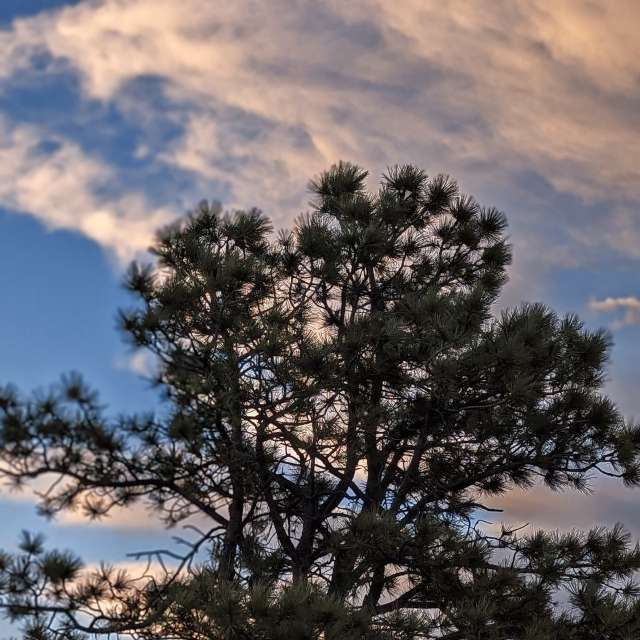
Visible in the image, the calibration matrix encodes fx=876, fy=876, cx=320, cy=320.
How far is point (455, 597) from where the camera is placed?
5.46m

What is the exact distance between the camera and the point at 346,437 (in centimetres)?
570

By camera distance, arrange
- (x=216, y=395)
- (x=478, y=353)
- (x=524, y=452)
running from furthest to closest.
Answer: (x=524, y=452), (x=478, y=353), (x=216, y=395)

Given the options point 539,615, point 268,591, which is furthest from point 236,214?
point 539,615

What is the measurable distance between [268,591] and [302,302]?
2.33 m

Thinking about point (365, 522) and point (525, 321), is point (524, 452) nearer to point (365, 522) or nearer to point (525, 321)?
point (525, 321)

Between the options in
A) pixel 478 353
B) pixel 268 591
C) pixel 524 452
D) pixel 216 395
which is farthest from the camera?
pixel 524 452

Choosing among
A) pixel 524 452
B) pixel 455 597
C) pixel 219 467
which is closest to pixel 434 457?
pixel 524 452

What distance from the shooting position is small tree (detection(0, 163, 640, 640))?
4344 millimetres

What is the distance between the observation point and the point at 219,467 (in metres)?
4.84

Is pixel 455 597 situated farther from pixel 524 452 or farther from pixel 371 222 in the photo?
pixel 371 222

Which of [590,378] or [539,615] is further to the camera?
[590,378]

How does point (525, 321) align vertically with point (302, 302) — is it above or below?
below

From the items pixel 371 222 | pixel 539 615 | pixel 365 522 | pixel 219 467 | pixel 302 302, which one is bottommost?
pixel 539 615

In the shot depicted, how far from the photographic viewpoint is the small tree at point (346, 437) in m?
4.34
